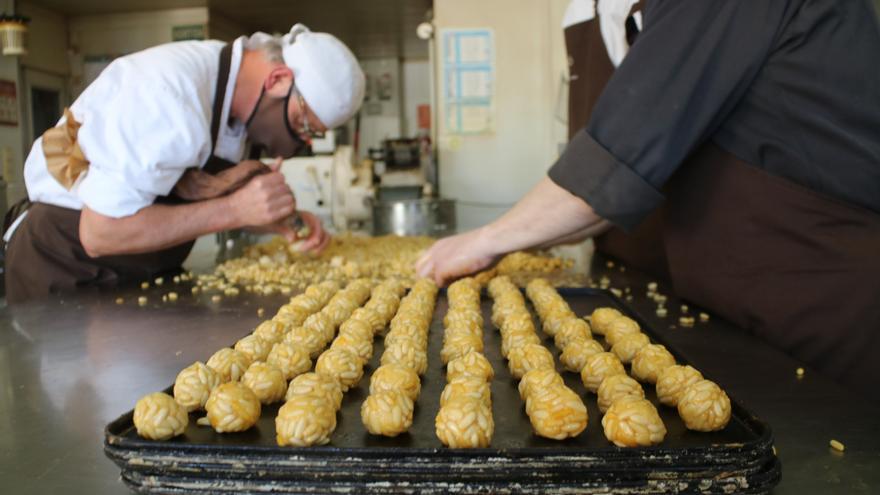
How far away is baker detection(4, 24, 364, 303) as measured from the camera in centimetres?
193

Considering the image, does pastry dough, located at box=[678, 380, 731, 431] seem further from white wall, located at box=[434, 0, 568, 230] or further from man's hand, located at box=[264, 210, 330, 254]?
white wall, located at box=[434, 0, 568, 230]

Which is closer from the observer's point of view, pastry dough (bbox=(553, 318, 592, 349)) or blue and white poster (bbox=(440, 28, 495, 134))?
pastry dough (bbox=(553, 318, 592, 349))

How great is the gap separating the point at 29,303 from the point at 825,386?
6.84 ft

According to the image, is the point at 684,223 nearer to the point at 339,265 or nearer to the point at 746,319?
the point at 746,319

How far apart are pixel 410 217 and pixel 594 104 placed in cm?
192

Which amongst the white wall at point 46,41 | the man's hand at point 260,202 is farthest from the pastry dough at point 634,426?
the white wall at point 46,41

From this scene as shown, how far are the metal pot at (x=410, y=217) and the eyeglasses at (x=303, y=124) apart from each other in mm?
1568

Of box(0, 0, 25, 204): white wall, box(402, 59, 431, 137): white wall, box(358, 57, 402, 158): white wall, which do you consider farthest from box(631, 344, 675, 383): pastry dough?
box(402, 59, 431, 137): white wall

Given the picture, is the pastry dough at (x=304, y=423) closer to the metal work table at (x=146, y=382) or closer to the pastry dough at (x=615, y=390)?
the metal work table at (x=146, y=382)

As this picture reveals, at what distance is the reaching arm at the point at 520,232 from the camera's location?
5.17 feet

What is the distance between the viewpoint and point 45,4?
7070 mm

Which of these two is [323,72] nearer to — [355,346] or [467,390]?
[355,346]

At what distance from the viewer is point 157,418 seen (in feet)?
2.70

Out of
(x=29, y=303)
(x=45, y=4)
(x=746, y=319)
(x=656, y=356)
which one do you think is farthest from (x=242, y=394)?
(x=45, y=4)
